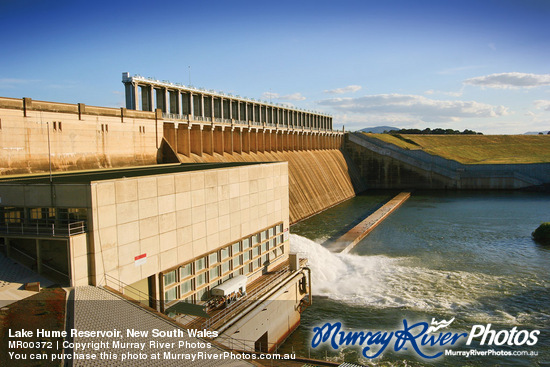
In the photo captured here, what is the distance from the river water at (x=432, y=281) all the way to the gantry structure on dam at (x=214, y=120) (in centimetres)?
1290

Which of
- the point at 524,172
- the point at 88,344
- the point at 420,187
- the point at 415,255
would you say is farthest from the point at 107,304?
the point at 524,172

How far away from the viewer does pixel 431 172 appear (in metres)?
82.7

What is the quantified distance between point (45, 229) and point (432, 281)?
76.6ft

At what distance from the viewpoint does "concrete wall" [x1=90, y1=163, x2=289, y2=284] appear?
14367 millimetres

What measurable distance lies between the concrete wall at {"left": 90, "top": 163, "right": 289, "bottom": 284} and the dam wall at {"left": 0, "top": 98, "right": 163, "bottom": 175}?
8.52 meters

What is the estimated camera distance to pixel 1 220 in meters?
15.4

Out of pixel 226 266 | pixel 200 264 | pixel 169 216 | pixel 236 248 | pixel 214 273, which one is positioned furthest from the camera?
pixel 236 248

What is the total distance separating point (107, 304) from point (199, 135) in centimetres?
3326

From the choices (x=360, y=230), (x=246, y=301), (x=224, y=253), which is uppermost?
(x=224, y=253)

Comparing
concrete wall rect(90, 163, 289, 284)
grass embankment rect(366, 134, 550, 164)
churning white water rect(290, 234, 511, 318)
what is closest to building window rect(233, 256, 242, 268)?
concrete wall rect(90, 163, 289, 284)

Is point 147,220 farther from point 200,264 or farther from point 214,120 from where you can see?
point 214,120

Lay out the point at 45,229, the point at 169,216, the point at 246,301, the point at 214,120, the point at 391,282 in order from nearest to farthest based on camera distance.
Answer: the point at 45,229, the point at 169,216, the point at 246,301, the point at 391,282, the point at 214,120

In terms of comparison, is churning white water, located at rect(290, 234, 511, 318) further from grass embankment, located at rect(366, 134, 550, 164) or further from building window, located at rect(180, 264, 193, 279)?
grass embankment, located at rect(366, 134, 550, 164)

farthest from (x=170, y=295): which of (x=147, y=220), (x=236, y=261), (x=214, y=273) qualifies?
(x=236, y=261)
